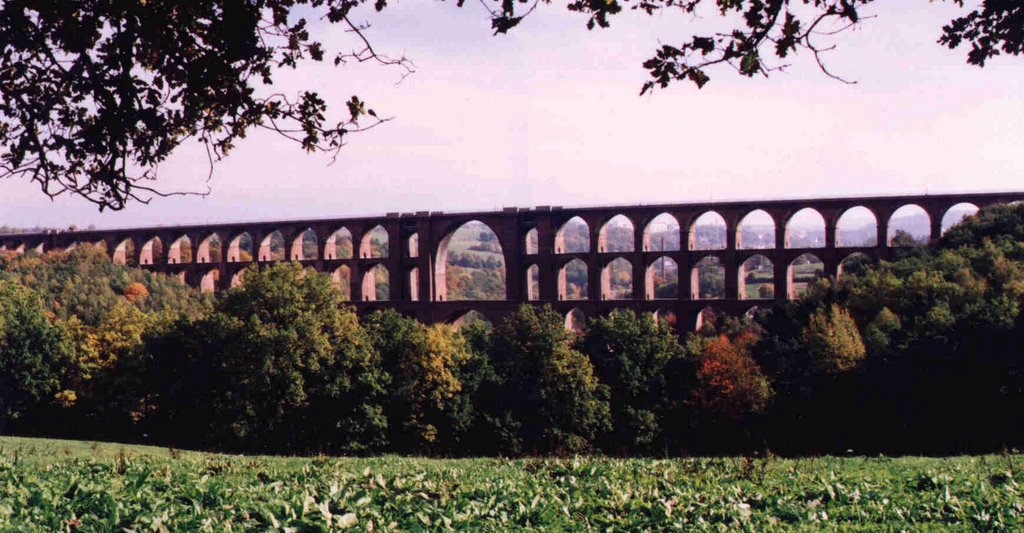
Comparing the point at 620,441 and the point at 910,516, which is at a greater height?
the point at 910,516

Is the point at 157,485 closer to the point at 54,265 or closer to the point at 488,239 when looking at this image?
the point at 54,265

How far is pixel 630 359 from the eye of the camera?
98.7 ft

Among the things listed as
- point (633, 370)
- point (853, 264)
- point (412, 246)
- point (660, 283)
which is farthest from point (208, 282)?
point (660, 283)

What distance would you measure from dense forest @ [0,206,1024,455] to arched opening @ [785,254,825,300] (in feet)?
46.1

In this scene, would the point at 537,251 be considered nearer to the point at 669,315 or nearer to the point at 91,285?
the point at 669,315

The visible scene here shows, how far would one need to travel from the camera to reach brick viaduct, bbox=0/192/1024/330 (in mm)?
47312

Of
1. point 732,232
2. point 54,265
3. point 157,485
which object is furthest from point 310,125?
point 54,265

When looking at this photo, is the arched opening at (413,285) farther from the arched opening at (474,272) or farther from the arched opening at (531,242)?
the arched opening at (474,272)

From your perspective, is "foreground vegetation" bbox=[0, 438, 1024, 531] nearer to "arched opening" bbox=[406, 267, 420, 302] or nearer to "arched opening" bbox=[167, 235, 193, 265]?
"arched opening" bbox=[406, 267, 420, 302]

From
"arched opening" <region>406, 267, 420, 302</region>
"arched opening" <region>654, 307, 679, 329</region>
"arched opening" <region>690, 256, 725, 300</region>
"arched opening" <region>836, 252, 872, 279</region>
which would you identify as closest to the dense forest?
"arched opening" <region>836, 252, 872, 279</region>

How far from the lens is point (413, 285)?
55656mm

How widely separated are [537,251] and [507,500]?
149ft

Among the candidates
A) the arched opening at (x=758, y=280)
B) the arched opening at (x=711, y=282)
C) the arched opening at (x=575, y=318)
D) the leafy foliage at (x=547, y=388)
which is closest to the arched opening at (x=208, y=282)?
the arched opening at (x=575, y=318)

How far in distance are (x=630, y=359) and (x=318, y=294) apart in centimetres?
964
